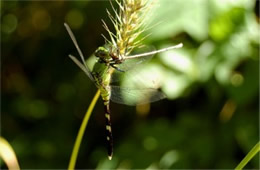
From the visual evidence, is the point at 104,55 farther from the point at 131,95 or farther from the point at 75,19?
the point at 75,19

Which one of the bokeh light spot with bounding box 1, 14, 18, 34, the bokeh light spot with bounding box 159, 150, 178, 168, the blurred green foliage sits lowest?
the bokeh light spot with bounding box 159, 150, 178, 168

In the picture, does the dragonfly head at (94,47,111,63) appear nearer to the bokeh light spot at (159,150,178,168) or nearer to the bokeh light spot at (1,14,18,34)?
the bokeh light spot at (159,150,178,168)

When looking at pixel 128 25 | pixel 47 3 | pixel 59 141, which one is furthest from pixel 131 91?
pixel 47 3

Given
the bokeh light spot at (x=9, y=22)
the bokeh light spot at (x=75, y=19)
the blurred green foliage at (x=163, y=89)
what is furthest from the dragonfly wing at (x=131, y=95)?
the bokeh light spot at (x=9, y=22)

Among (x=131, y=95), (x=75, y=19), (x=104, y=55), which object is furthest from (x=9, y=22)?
(x=104, y=55)

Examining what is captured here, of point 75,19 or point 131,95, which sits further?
point 75,19

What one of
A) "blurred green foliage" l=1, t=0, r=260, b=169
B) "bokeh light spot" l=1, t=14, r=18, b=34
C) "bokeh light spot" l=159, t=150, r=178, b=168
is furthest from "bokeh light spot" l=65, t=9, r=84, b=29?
"bokeh light spot" l=159, t=150, r=178, b=168
